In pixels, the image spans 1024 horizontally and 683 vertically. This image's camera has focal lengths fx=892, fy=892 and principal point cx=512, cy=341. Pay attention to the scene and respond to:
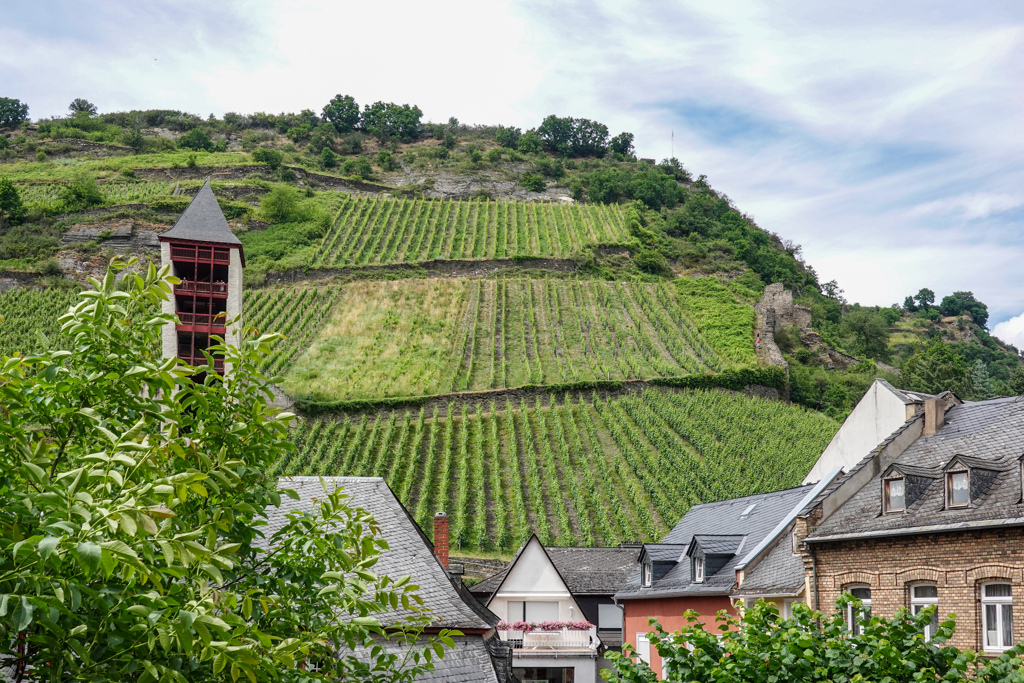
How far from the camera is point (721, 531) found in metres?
27.8

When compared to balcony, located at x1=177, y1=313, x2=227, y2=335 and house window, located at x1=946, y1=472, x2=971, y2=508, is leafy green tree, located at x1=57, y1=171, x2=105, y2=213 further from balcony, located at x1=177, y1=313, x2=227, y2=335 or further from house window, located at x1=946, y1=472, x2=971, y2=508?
house window, located at x1=946, y1=472, x2=971, y2=508

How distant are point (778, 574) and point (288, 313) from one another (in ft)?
175

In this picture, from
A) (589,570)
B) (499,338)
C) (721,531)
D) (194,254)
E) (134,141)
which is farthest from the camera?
(134,141)

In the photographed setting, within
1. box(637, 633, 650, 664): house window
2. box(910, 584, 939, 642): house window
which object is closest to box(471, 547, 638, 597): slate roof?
box(637, 633, 650, 664): house window

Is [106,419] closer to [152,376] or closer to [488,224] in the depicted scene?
[152,376]

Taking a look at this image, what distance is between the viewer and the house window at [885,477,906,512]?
57.6ft

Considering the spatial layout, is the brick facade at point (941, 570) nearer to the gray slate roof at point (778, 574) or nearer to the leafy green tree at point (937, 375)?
the gray slate roof at point (778, 574)

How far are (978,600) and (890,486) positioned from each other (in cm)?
325

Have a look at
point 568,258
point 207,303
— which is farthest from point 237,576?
point 568,258

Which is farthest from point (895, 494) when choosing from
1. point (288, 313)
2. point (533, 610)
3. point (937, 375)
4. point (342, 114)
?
point (342, 114)

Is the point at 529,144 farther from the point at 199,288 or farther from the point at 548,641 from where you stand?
the point at 548,641

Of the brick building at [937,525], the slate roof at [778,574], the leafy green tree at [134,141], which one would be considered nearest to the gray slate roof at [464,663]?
the slate roof at [778,574]

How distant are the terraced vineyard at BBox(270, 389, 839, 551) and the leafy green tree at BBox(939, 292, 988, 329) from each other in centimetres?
10331

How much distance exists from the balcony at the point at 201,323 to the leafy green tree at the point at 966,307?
140 metres
